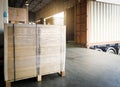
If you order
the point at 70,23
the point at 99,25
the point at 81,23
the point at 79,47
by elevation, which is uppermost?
the point at 70,23

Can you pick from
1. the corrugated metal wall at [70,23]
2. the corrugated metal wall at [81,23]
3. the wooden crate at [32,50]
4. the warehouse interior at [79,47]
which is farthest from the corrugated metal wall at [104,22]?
the wooden crate at [32,50]

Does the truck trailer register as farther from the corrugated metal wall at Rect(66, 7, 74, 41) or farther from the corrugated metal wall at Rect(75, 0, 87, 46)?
the corrugated metal wall at Rect(66, 7, 74, 41)

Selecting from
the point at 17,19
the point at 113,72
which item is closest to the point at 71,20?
the point at 17,19

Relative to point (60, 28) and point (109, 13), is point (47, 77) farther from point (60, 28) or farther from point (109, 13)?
point (109, 13)

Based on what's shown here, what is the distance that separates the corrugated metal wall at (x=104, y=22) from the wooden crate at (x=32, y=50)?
6252 mm

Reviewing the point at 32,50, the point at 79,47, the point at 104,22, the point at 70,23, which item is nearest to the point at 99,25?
the point at 104,22

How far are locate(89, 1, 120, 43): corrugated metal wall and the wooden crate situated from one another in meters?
6.25

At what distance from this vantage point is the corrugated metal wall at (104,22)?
931 centimetres

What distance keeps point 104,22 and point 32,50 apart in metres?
7.96

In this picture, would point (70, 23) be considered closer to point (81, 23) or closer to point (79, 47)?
point (81, 23)

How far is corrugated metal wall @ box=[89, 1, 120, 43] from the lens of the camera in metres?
9.31

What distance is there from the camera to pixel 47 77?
135 inches

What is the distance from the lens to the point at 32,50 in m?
3.03

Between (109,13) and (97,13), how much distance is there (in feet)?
4.03
